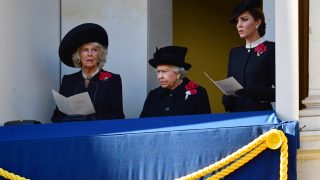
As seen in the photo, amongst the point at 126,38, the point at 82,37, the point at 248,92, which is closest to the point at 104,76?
the point at 82,37

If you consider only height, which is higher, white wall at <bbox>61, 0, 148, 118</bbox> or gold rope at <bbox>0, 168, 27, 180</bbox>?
white wall at <bbox>61, 0, 148, 118</bbox>

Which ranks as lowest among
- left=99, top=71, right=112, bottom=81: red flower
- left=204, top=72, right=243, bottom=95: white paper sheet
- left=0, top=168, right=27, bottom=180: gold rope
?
left=0, top=168, right=27, bottom=180: gold rope

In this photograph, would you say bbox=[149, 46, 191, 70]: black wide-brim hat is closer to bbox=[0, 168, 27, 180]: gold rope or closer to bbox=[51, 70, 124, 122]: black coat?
bbox=[51, 70, 124, 122]: black coat

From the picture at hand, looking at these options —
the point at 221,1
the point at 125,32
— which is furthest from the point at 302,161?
the point at 221,1

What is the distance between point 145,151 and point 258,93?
86cm

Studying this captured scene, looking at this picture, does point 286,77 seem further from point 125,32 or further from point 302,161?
point 125,32

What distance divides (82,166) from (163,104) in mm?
1291

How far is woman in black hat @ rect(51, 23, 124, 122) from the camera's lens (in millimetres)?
4914

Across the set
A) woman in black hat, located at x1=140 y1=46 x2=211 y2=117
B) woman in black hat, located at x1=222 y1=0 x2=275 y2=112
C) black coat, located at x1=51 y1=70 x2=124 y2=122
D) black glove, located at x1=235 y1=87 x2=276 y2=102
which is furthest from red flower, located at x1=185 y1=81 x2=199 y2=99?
black glove, located at x1=235 y1=87 x2=276 y2=102

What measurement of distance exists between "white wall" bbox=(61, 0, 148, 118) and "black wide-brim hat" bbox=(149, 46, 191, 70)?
0.70 m

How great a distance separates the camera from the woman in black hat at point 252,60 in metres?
4.52

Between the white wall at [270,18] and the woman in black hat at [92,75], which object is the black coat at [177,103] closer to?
the woman in black hat at [92,75]

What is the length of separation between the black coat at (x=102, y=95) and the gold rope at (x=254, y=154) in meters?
1.37

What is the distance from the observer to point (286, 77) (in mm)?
3691
